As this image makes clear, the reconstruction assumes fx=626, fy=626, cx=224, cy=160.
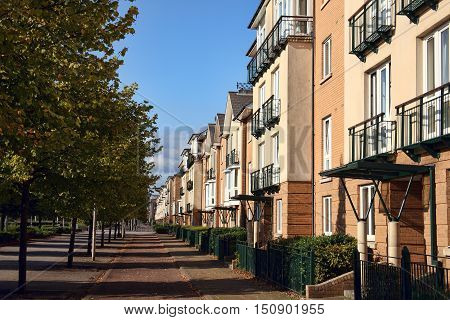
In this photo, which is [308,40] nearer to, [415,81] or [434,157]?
[415,81]

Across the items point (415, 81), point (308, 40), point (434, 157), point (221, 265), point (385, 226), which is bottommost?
point (221, 265)

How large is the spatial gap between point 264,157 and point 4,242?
22.5 m

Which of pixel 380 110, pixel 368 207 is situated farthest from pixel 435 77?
pixel 368 207

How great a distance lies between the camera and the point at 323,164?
21.5m

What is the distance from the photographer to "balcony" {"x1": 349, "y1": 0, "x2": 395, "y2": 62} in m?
15.0

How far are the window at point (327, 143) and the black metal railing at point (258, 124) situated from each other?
671 centimetres

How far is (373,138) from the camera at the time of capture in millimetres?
15734

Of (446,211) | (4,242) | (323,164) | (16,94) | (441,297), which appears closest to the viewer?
(441,297)

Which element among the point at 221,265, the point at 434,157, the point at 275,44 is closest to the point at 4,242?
the point at 221,265

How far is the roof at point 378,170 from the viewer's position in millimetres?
12422

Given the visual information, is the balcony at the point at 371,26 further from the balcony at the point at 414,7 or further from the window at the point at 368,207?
the window at the point at 368,207

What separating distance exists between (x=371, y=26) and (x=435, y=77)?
388 cm

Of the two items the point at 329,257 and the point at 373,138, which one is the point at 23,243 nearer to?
the point at 329,257

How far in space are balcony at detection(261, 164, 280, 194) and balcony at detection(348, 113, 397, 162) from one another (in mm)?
7619
